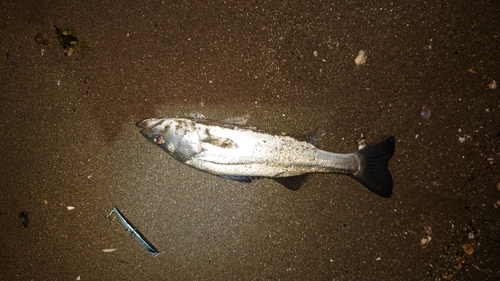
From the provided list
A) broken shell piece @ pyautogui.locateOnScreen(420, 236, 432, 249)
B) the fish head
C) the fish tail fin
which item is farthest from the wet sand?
the fish head

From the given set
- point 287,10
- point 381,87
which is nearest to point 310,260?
point 381,87

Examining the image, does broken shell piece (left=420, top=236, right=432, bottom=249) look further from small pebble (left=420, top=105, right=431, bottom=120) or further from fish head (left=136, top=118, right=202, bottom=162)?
fish head (left=136, top=118, right=202, bottom=162)

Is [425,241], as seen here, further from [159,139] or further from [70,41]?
[70,41]

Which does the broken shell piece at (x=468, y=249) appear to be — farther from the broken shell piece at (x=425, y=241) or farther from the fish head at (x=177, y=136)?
the fish head at (x=177, y=136)

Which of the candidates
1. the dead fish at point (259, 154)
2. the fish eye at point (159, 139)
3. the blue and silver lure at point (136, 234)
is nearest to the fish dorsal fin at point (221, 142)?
the dead fish at point (259, 154)

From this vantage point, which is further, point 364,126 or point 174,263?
point 174,263

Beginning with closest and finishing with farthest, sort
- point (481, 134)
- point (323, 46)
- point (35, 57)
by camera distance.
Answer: point (481, 134) < point (323, 46) < point (35, 57)

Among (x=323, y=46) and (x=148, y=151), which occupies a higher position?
(x=323, y=46)

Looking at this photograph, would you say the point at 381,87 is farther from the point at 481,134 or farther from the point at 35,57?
the point at 35,57
